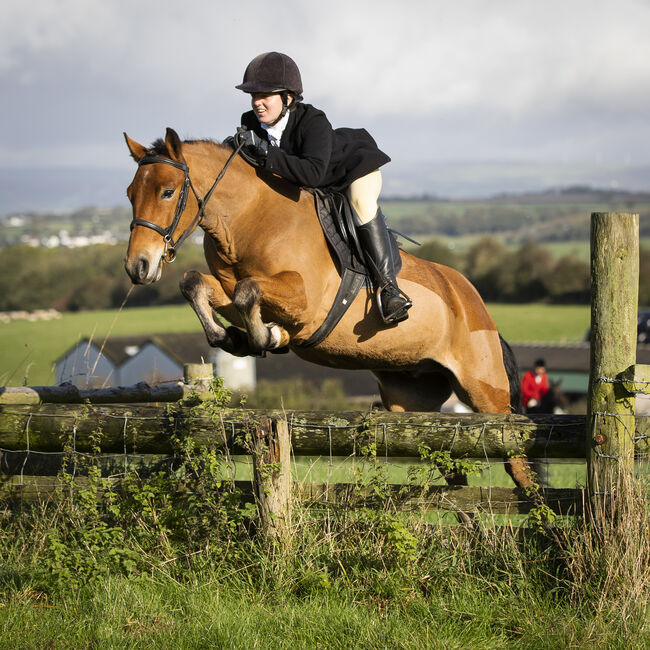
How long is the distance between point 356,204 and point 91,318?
226 feet

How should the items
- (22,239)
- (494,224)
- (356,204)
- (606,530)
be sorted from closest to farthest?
1. (606,530)
2. (356,204)
3. (22,239)
4. (494,224)

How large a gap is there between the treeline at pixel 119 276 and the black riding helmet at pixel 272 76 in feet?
176

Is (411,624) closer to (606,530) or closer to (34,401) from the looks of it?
(606,530)

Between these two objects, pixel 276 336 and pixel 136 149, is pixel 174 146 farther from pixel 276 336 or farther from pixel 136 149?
pixel 276 336

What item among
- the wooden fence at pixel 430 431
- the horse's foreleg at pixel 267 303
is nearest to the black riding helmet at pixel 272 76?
the horse's foreleg at pixel 267 303

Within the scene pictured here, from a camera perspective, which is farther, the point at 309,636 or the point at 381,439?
the point at 381,439

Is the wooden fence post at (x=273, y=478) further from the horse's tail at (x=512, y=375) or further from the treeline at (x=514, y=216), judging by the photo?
the treeline at (x=514, y=216)

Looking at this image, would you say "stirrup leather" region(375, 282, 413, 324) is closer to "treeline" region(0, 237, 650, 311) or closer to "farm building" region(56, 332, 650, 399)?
"farm building" region(56, 332, 650, 399)

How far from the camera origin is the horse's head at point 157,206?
13.6ft

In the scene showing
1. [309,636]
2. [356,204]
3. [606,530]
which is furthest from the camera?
[356,204]

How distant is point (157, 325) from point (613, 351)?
2821 inches

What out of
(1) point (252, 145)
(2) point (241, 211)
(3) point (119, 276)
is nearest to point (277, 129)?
(1) point (252, 145)

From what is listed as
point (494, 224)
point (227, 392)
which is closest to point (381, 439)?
point (227, 392)

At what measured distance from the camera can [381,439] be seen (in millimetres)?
4273
